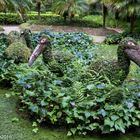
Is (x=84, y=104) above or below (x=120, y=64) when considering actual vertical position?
below

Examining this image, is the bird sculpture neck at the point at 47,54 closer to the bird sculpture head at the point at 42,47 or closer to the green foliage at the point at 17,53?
the bird sculpture head at the point at 42,47

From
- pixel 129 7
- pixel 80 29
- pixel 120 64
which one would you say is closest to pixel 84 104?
pixel 120 64

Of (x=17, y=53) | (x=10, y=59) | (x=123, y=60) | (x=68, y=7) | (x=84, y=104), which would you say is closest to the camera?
(x=84, y=104)

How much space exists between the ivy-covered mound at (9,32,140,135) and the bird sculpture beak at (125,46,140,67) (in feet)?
1.32

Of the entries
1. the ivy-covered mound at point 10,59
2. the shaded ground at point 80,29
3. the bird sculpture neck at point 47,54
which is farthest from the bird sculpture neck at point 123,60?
the shaded ground at point 80,29

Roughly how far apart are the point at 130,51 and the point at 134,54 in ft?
0.31

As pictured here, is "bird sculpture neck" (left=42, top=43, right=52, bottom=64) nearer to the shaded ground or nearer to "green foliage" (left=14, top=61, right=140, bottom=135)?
"green foliage" (left=14, top=61, right=140, bottom=135)

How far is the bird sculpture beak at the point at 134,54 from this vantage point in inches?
232

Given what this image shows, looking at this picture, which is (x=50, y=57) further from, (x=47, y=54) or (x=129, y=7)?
(x=129, y=7)

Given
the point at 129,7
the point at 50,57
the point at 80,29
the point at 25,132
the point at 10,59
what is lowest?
the point at 80,29

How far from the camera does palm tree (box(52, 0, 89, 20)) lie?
24.7 meters

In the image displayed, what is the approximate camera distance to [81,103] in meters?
5.19

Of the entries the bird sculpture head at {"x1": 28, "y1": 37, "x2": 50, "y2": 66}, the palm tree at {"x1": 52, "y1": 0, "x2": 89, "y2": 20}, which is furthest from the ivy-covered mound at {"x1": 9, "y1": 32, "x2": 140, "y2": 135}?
the palm tree at {"x1": 52, "y1": 0, "x2": 89, "y2": 20}

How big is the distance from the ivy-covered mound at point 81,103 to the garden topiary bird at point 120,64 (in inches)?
11.4
